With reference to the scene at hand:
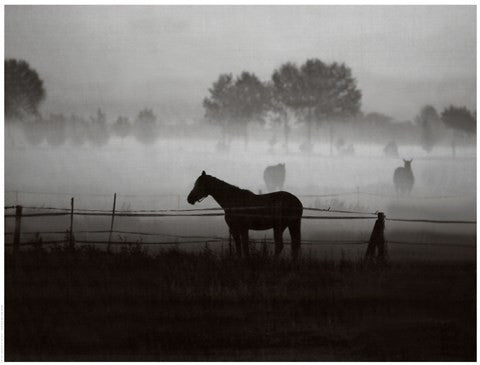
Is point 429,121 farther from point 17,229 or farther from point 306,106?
point 17,229

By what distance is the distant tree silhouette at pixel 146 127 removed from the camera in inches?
368

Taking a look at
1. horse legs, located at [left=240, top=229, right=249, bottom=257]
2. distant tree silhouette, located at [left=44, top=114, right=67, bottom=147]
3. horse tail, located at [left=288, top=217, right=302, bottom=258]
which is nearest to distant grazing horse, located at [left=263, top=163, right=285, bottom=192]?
horse tail, located at [left=288, top=217, right=302, bottom=258]

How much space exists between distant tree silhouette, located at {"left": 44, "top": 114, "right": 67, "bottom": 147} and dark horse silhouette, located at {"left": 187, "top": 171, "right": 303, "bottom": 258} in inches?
116

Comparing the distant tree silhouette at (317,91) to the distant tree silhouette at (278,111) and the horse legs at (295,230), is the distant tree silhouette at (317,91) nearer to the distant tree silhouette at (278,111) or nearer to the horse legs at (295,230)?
the distant tree silhouette at (278,111)

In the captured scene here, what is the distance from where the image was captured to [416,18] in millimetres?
8211

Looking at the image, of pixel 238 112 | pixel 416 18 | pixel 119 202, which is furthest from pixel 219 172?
pixel 416 18

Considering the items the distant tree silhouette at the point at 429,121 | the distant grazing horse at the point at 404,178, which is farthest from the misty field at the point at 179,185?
the distant grazing horse at the point at 404,178

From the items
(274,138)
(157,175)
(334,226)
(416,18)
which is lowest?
(334,226)

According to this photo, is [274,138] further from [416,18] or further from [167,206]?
[416,18]

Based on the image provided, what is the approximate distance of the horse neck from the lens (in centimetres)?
833

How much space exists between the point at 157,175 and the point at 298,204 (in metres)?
2.53

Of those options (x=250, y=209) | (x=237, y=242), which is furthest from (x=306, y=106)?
(x=237, y=242)

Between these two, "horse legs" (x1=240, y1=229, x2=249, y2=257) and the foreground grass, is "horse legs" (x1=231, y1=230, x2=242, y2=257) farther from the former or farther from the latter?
the foreground grass

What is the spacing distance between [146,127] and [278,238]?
11.5 feet
